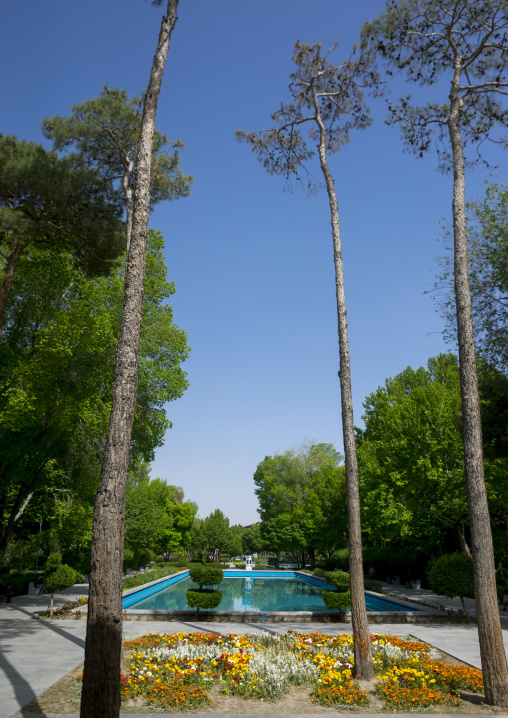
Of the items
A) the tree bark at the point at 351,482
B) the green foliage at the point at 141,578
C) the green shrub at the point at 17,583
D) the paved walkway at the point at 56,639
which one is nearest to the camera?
the paved walkway at the point at 56,639

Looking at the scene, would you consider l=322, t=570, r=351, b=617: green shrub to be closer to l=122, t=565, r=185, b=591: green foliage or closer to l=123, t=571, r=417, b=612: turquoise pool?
l=123, t=571, r=417, b=612: turquoise pool

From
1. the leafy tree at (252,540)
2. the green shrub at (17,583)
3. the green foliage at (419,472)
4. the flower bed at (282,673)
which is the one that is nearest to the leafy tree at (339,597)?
the flower bed at (282,673)

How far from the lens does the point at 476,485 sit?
8.50 metres

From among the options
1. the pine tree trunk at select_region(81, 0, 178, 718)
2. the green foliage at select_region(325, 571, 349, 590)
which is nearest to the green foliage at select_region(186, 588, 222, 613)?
the green foliage at select_region(325, 571, 349, 590)

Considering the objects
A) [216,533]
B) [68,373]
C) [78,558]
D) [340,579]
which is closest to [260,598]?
[78,558]

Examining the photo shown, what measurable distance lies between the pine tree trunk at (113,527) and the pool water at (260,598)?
15009 mm

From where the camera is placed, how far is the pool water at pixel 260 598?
23109mm

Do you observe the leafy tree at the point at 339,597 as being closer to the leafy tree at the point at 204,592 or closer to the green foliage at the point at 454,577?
the green foliage at the point at 454,577

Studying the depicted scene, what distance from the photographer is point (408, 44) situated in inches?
453

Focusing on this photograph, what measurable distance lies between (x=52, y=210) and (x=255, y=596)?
77.9ft

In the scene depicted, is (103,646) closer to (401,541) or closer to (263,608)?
(263,608)

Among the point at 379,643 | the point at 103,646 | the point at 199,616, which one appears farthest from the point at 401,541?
the point at 103,646

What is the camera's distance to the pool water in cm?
2311

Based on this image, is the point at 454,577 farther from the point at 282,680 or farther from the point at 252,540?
the point at 252,540
